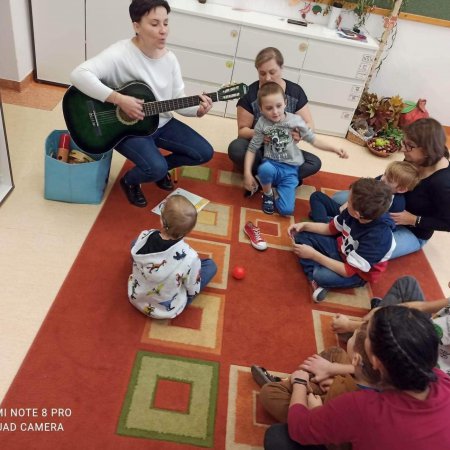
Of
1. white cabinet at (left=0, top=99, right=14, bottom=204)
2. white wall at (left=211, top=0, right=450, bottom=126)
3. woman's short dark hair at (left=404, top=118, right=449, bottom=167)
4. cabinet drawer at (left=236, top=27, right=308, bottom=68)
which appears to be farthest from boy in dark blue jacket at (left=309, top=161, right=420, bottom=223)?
white wall at (left=211, top=0, right=450, bottom=126)

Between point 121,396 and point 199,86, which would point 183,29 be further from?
point 121,396

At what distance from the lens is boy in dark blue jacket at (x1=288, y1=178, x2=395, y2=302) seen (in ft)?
6.45

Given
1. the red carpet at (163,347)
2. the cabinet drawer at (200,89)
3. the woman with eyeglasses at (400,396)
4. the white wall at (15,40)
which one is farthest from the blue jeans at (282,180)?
the white wall at (15,40)

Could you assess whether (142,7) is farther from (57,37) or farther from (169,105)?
(57,37)

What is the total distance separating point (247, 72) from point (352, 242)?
6.50 ft

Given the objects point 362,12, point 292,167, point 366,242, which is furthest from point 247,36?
point 366,242

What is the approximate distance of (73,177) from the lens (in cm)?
236

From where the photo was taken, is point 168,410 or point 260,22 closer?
point 168,410

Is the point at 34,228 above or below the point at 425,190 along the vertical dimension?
below

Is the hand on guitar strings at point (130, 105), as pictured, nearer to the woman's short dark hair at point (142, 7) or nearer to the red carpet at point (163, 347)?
the woman's short dark hair at point (142, 7)

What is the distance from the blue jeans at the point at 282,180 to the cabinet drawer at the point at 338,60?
1.17 metres

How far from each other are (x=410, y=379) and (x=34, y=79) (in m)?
3.65

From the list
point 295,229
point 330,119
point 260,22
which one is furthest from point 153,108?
point 330,119

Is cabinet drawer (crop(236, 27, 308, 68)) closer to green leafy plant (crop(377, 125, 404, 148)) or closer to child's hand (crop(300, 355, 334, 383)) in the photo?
green leafy plant (crop(377, 125, 404, 148))
